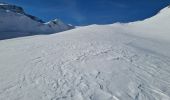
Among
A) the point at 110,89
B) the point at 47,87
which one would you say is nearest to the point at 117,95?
the point at 110,89

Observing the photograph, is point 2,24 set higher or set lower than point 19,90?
lower

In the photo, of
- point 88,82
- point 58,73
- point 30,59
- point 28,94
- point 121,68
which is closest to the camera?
point 28,94

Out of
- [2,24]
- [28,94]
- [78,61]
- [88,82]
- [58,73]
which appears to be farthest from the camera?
[2,24]

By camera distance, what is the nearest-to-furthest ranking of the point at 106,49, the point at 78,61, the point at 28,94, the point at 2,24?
the point at 28,94
the point at 78,61
the point at 106,49
the point at 2,24

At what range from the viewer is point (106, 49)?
8.38m

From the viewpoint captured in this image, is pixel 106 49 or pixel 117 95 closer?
pixel 117 95

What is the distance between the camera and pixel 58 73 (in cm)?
554

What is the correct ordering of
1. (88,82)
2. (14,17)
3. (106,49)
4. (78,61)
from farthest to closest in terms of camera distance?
(14,17)
(106,49)
(78,61)
(88,82)

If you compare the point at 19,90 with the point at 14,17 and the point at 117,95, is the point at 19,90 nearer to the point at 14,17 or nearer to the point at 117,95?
the point at 117,95

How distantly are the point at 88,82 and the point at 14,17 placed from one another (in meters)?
47.8

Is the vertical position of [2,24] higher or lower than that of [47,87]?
lower

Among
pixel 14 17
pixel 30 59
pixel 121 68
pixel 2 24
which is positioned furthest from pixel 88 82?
pixel 14 17

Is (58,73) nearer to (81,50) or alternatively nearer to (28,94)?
(28,94)

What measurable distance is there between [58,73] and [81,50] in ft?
9.89
